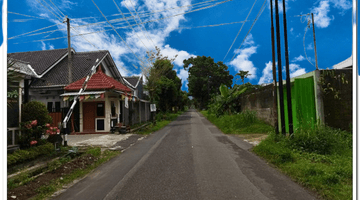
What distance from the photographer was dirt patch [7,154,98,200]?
12.1ft

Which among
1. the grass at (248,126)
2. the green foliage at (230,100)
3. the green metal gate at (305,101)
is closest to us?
the green metal gate at (305,101)

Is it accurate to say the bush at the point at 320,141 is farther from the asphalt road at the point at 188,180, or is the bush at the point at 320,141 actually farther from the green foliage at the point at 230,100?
the green foliage at the point at 230,100

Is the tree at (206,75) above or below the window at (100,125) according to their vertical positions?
above

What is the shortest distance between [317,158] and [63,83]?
15170 millimetres

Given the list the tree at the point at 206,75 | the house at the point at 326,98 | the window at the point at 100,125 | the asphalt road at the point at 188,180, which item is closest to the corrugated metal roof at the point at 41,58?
the window at the point at 100,125

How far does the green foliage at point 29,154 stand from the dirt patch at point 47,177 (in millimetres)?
983

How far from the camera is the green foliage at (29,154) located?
507cm

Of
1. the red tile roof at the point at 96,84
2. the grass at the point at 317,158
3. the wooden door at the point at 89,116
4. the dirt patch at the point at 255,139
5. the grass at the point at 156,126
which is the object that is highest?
the red tile roof at the point at 96,84

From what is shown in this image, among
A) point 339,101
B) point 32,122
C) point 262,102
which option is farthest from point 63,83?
point 339,101

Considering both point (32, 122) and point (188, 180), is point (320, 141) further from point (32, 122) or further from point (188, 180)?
point (32, 122)

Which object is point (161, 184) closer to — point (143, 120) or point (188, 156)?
point (188, 156)

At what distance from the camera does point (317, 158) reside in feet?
16.6

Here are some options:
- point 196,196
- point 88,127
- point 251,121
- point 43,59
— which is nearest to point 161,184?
point 196,196

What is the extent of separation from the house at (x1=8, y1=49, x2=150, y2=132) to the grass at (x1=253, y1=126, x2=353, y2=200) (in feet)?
32.2
